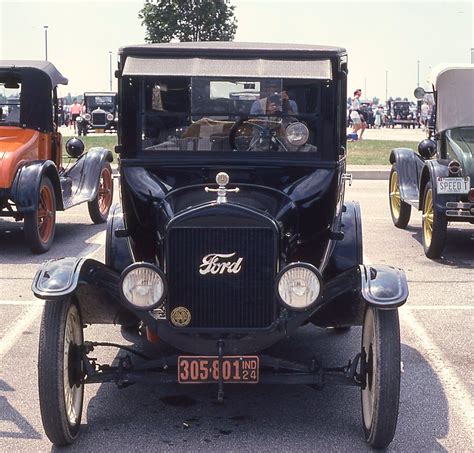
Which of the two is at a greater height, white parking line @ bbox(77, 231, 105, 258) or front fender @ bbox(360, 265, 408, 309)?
front fender @ bbox(360, 265, 408, 309)

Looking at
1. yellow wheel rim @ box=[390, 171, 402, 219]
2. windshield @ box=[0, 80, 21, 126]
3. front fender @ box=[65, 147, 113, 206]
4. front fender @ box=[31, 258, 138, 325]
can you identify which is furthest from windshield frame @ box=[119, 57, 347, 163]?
yellow wheel rim @ box=[390, 171, 402, 219]

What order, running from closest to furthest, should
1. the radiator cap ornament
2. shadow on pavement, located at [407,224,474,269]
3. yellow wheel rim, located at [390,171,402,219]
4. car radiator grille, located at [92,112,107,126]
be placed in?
the radiator cap ornament, car radiator grille, located at [92,112,107,126], shadow on pavement, located at [407,224,474,269], yellow wheel rim, located at [390,171,402,219]

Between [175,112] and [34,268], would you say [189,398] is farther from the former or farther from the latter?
[34,268]

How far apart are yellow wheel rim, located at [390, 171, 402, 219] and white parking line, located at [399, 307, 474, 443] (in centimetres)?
419

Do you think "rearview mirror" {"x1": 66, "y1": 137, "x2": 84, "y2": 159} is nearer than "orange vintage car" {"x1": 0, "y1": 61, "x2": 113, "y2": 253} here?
No

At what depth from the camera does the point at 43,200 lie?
A: 8961 millimetres

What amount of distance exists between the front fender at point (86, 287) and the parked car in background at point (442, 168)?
4.51 metres

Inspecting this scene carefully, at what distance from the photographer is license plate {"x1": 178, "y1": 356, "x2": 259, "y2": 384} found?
3834 mm

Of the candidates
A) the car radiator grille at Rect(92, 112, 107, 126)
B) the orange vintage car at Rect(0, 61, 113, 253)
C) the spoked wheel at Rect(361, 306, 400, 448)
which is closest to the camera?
the spoked wheel at Rect(361, 306, 400, 448)

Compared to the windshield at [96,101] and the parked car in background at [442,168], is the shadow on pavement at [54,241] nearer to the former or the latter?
the parked car in background at [442,168]

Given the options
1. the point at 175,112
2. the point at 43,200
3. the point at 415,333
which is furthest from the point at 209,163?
the point at 43,200

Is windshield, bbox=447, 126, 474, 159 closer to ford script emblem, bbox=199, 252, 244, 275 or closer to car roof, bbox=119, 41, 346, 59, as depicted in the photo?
car roof, bbox=119, 41, 346, 59

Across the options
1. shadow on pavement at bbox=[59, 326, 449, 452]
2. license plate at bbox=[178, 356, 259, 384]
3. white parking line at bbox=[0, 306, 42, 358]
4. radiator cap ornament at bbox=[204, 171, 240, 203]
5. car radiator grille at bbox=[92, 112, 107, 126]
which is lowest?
white parking line at bbox=[0, 306, 42, 358]

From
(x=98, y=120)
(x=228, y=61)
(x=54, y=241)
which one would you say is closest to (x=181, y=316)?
(x=228, y=61)
